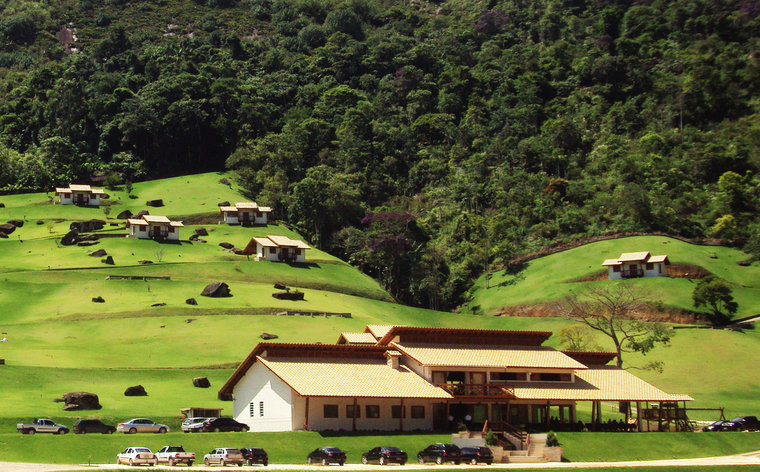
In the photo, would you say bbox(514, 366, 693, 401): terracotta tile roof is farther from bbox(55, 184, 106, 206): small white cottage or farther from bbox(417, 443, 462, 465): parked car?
bbox(55, 184, 106, 206): small white cottage

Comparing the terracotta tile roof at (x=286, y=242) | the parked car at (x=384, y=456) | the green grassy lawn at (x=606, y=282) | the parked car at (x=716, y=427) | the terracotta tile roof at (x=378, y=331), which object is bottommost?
the parked car at (x=384, y=456)

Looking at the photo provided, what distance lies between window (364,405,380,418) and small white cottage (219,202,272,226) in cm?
10429

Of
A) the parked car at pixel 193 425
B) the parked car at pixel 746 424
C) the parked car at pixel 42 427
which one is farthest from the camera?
the parked car at pixel 746 424

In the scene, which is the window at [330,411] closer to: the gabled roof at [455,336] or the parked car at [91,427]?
the gabled roof at [455,336]

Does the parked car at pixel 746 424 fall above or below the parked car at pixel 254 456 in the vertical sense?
above

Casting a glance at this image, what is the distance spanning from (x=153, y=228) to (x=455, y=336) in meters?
87.3

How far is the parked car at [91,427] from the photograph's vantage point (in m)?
64.4

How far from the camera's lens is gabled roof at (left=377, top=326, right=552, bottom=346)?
77750 mm

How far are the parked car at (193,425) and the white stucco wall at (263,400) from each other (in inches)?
188

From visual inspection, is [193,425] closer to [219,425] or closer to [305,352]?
[219,425]

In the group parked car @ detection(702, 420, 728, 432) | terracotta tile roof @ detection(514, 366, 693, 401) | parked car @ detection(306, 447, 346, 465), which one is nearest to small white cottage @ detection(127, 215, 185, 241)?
terracotta tile roof @ detection(514, 366, 693, 401)

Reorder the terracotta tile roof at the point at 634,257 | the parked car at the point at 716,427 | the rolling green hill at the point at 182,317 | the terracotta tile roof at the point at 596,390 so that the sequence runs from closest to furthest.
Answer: the terracotta tile roof at the point at 596,390
the parked car at the point at 716,427
the rolling green hill at the point at 182,317
the terracotta tile roof at the point at 634,257

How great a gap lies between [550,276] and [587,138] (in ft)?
210

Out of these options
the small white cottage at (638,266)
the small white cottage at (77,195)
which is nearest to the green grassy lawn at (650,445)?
the small white cottage at (638,266)
